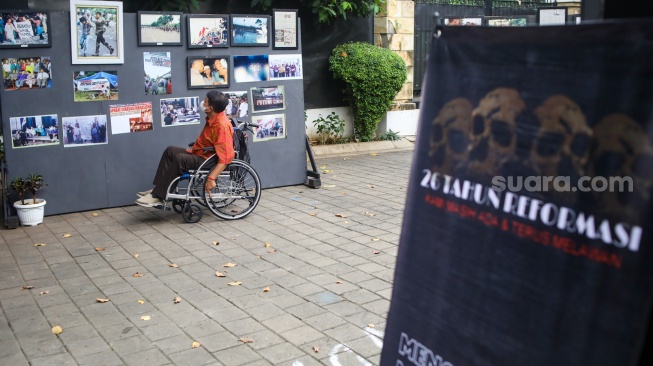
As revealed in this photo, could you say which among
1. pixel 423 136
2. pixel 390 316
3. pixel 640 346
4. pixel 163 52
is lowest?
pixel 390 316

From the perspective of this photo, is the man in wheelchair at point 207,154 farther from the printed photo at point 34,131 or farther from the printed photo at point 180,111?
the printed photo at point 34,131

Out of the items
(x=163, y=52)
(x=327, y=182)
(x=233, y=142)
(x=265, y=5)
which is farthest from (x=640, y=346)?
(x=265, y=5)

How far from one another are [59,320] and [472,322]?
146 inches

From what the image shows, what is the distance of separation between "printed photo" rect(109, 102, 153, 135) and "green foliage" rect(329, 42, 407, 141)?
464 cm

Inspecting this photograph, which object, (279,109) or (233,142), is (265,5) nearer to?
(279,109)

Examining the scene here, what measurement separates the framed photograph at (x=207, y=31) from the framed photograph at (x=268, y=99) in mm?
795

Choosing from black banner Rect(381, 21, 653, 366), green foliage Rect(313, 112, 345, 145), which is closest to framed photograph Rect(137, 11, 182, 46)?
green foliage Rect(313, 112, 345, 145)

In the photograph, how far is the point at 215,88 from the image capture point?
888 cm

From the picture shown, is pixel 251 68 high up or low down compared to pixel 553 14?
down

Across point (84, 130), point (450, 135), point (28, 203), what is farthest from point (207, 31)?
point (450, 135)

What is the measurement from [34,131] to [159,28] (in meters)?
1.98

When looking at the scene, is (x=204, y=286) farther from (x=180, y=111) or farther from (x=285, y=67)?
(x=285, y=67)

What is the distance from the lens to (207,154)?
25.6 feet

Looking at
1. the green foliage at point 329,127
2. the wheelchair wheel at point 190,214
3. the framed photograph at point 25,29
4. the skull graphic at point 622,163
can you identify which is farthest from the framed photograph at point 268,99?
the skull graphic at point 622,163
